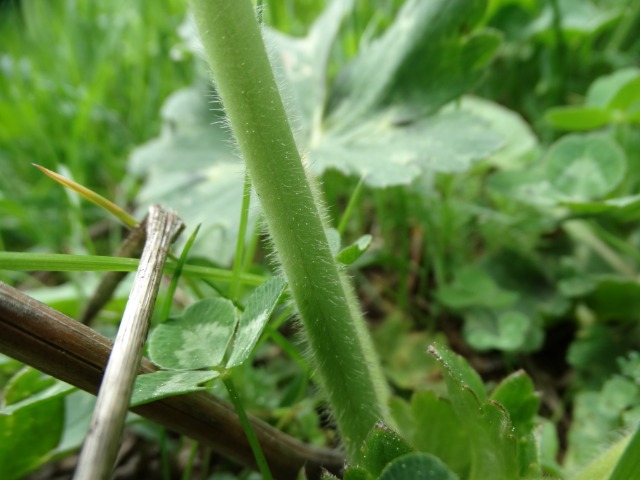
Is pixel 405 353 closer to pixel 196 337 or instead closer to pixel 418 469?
pixel 196 337

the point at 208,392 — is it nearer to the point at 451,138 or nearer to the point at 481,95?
the point at 451,138

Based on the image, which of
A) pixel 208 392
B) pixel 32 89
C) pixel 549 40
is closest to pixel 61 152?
pixel 32 89

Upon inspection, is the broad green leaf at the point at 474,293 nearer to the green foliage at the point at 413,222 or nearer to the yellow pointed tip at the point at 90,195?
the green foliage at the point at 413,222

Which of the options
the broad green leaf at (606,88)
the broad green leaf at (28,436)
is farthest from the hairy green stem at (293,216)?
the broad green leaf at (606,88)

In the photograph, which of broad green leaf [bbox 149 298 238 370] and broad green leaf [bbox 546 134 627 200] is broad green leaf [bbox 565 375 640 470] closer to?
broad green leaf [bbox 546 134 627 200]

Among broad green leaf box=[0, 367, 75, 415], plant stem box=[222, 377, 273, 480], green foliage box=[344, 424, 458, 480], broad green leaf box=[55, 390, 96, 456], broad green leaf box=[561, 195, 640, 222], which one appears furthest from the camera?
broad green leaf box=[561, 195, 640, 222]

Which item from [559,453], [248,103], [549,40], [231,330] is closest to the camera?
[248,103]

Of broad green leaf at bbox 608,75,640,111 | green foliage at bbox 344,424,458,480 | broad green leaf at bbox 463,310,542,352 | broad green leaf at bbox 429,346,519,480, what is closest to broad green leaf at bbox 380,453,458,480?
green foliage at bbox 344,424,458,480

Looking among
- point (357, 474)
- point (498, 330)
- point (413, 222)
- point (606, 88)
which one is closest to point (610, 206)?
point (498, 330)
